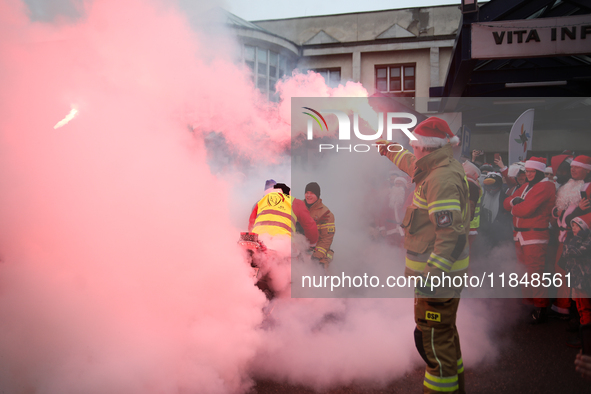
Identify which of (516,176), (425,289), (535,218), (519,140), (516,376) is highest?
(519,140)

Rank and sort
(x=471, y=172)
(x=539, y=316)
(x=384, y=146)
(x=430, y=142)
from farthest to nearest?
(x=471, y=172), (x=539, y=316), (x=384, y=146), (x=430, y=142)

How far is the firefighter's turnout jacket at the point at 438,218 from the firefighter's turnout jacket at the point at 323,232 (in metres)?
2.14

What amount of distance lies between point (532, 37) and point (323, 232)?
3482 mm

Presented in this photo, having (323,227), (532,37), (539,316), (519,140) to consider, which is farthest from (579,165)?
(323,227)

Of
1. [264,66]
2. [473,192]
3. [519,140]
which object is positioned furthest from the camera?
[264,66]

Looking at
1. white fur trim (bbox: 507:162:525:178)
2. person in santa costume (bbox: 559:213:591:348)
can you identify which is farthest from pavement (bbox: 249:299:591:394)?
white fur trim (bbox: 507:162:525:178)

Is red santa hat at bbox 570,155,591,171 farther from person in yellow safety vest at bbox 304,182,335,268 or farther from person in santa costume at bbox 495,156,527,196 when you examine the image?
person in yellow safety vest at bbox 304,182,335,268

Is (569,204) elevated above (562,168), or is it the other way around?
(562,168)

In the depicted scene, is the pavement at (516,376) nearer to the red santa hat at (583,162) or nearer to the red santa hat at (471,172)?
the red santa hat at (583,162)

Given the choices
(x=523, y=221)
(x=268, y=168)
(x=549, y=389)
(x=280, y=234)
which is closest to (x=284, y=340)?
(x=280, y=234)

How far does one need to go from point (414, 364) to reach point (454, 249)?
1239 millimetres

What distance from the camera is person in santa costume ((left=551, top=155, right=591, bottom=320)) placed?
3768 millimetres

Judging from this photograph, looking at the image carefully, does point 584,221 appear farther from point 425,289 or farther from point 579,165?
point 425,289

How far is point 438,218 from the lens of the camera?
8.05ft
